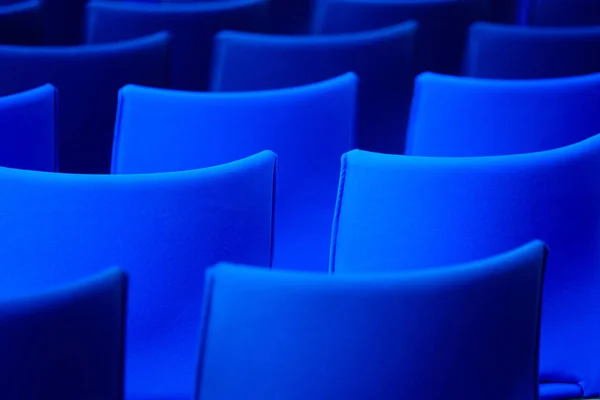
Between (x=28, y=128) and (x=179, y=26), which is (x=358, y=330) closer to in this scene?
(x=28, y=128)

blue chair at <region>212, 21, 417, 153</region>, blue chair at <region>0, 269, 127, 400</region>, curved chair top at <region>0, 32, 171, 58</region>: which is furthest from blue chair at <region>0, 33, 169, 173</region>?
blue chair at <region>0, 269, 127, 400</region>

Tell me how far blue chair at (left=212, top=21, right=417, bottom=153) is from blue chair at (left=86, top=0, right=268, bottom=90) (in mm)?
394

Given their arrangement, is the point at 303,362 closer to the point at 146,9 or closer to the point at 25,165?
the point at 25,165

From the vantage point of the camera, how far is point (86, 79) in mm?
2668

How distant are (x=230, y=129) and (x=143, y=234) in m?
0.55

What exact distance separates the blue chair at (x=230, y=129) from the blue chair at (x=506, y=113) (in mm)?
234

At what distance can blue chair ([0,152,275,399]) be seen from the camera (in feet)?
5.66

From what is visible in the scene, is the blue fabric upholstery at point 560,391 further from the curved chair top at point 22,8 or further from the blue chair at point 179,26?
the curved chair top at point 22,8

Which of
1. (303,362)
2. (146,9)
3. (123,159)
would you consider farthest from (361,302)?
(146,9)

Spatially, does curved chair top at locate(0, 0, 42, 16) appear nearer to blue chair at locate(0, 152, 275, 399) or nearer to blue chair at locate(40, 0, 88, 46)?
blue chair at locate(40, 0, 88, 46)

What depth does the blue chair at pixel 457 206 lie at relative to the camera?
1.78 metres

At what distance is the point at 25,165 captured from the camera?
2.28 m

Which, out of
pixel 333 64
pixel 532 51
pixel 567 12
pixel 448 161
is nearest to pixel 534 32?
pixel 532 51

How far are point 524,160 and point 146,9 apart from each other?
171 centimetres
